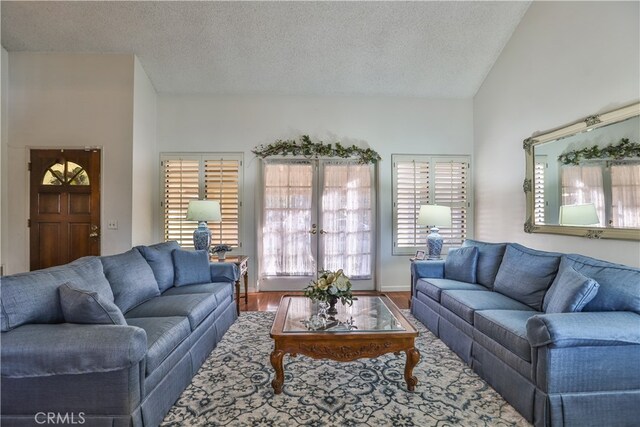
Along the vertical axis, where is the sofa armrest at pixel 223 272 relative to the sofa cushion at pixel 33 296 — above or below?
below

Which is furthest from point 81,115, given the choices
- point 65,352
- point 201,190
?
point 65,352

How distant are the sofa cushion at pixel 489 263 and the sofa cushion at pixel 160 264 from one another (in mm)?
3351

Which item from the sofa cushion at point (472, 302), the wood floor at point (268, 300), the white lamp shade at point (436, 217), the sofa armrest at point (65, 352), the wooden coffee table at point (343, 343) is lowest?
the wood floor at point (268, 300)

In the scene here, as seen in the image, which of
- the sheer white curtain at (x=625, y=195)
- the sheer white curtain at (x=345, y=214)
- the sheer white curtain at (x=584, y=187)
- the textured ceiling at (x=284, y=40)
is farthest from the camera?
the sheer white curtain at (x=345, y=214)

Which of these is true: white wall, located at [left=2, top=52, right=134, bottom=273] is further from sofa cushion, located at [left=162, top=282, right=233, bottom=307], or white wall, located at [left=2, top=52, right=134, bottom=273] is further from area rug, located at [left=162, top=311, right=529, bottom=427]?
area rug, located at [left=162, top=311, right=529, bottom=427]

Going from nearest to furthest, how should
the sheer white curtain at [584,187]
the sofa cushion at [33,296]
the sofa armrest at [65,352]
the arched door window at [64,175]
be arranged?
1. the sofa armrest at [65,352]
2. the sofa cushion at [33,296]
3. the sheer white curtain at [584,187]
4. the arched door window at [64,175]

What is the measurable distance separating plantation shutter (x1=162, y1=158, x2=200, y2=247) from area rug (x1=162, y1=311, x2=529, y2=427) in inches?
100

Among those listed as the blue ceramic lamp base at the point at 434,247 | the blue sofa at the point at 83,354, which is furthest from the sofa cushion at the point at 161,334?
the blue ceramic lamp base at the point at 434,247

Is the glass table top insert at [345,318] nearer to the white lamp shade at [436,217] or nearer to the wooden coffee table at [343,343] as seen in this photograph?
the wooden coffee table at [343,343]

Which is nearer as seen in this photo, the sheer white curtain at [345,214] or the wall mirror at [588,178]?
the wall mirror at [588,178]

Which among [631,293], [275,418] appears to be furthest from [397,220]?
[275,418]

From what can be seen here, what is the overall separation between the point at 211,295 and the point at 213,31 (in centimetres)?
320

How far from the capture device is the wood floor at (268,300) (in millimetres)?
4215

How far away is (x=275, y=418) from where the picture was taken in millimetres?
1915
